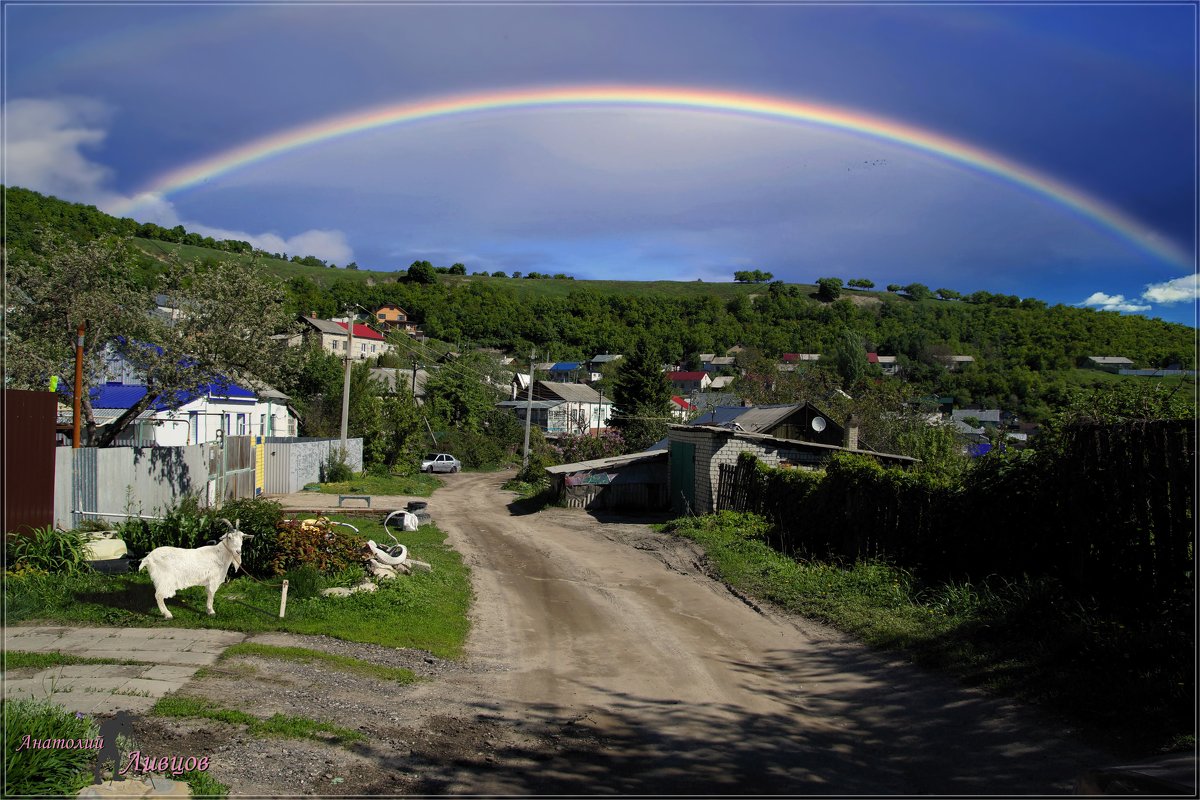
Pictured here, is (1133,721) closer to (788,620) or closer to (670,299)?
(788,620)

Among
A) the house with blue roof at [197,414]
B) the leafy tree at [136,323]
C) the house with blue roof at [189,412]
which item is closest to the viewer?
the leafy tree at [136,323]

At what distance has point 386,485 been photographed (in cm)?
3622

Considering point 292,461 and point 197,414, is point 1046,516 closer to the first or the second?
point 292,461

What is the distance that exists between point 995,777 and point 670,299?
16378 centimetres

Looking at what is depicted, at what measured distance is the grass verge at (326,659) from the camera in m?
8.23

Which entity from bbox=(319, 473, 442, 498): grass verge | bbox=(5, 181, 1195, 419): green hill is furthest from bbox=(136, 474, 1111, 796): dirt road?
bbox=(5, 181, 1195, 419): green hill

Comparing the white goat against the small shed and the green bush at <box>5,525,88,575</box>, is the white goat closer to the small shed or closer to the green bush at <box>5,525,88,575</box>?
the green bush at <box>5,525,88,575</box>

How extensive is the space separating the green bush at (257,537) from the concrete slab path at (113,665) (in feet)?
10.1

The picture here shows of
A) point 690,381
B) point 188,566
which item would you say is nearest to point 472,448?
point 188,566

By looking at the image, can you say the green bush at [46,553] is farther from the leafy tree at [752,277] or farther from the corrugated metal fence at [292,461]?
the leafy tree at [752,277]

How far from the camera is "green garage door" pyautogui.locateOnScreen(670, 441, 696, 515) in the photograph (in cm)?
2441

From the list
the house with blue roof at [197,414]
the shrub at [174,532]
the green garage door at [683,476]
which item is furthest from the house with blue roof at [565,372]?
the shrub at [174,532]

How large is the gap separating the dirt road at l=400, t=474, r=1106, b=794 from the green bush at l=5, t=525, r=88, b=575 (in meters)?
5.80

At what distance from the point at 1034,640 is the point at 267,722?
26.0 feet
